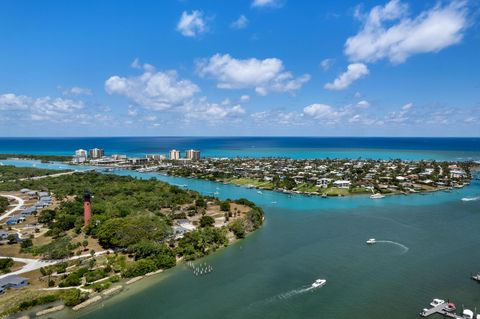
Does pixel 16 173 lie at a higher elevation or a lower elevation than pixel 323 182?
lower

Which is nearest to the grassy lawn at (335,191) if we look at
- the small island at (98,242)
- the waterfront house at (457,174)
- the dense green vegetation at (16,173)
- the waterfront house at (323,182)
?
the waterfront house at (323,182)

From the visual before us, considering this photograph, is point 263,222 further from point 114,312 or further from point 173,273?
point 114,312

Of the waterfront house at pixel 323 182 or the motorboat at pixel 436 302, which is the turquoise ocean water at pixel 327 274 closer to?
the motorboat at pixel 436 302

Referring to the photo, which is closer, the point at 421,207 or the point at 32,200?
the point at 421,207

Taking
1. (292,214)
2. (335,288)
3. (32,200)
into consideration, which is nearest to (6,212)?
(32,200)

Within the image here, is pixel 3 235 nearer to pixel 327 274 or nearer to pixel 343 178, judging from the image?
pixel 327 274

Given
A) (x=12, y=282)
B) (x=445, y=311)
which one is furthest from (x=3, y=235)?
(x=445, y=311)
